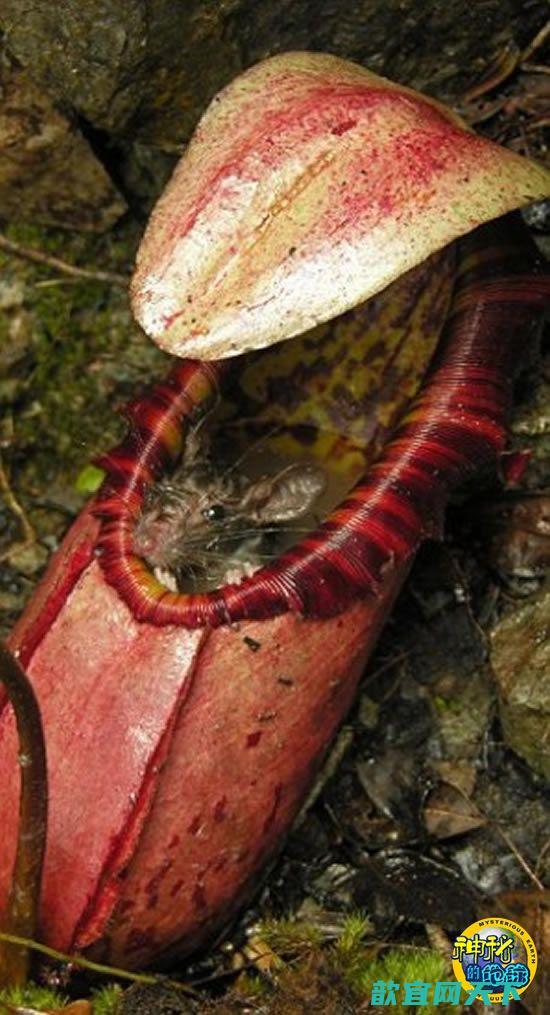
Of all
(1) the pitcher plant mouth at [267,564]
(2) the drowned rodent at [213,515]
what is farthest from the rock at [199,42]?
(2) the drowned rodent at [213,515]

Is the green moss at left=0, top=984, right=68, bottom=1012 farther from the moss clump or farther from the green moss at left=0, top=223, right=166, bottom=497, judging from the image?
the green moss at left=0, top=223, right=166, bottom=497

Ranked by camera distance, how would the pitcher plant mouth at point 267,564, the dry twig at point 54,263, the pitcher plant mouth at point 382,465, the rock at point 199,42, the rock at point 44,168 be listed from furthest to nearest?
the dry twig at point 54,263 → the rock at point 44,168 → the rock at point 199,42 → the pitcher plant mouth at point 382,465 → the pitcher plant mouth at point 267,564

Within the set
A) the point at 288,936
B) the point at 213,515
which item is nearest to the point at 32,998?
the point at 288,936

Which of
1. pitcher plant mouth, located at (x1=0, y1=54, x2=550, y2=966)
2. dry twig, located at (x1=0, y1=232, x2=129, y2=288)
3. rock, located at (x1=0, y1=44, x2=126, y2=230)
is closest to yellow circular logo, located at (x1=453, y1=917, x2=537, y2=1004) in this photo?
pitcher plant mouth, located at (x1=0, y1=54, x2=550, y2=966)

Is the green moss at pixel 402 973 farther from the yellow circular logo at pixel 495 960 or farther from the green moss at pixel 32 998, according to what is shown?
the green moss at pixel 32 998

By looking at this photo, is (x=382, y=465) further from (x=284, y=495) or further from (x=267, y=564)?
(x=284, y=495)

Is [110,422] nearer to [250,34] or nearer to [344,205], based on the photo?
[250,34]
